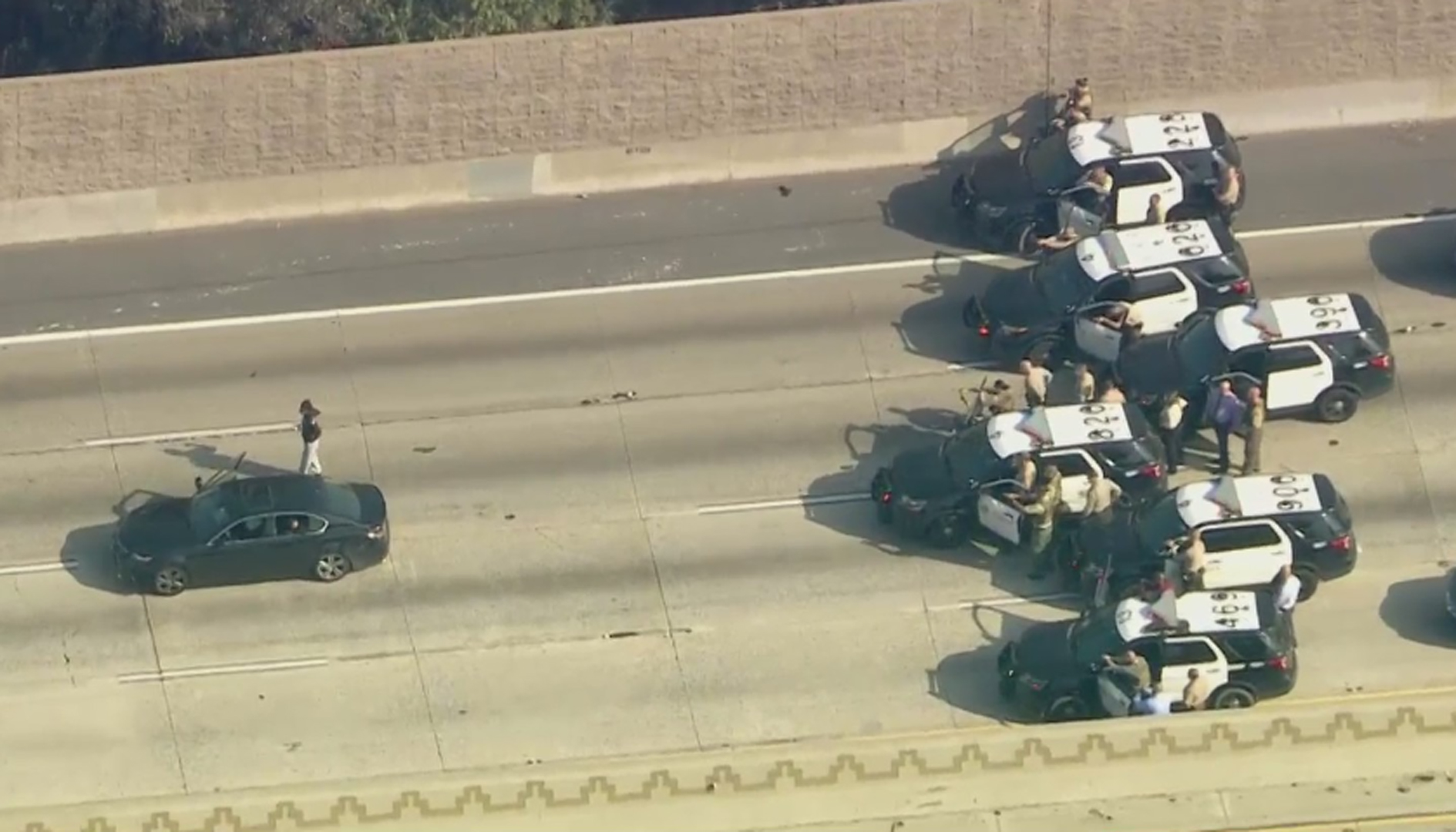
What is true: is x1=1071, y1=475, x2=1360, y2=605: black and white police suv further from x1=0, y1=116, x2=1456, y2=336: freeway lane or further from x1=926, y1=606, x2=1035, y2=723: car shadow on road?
x1=0, y1=116, x2=1456, y2=336: freeway lane

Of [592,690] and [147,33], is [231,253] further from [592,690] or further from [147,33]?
[592,690]

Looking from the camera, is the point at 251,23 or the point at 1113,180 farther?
the point at 251,23

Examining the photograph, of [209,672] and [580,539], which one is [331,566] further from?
[580,539]

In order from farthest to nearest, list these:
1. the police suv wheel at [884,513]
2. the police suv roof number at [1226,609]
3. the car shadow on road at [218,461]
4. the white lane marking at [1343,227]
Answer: the white lane marking at [1343,227]
the car shadow on road at [218,461]
the police suv wheel at [884,513]
the police suv roof number at [1226,609]

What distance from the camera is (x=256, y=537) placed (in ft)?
110

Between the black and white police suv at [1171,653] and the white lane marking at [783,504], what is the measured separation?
172 inches

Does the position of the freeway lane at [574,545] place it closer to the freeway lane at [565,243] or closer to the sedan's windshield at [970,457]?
the freeway lane at [565,243]

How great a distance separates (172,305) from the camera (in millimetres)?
39094

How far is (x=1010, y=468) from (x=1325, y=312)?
518 cm

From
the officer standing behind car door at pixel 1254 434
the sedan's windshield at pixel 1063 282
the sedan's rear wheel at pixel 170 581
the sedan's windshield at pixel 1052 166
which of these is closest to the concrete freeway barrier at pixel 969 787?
the sedan's rear wheel at pixel 170 581

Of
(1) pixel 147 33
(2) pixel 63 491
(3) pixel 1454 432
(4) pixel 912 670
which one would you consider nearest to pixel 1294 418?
(3) pixel 1454 432

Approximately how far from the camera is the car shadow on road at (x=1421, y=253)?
3869cm

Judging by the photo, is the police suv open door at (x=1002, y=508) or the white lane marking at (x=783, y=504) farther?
the white lane marking at (x=783, y=504)

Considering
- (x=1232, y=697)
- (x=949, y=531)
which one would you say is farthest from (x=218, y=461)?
(x=1232, y=697)
